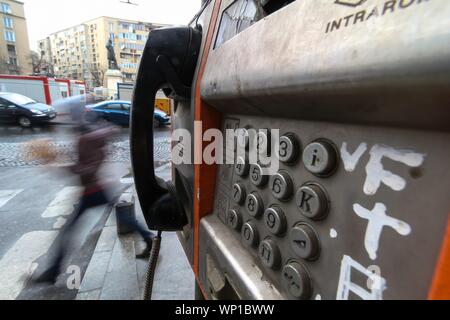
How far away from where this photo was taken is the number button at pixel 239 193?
709 millimetres

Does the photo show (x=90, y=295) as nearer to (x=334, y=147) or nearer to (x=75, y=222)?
(x=75, y=222)

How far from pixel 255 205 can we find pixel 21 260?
2842 millimetres

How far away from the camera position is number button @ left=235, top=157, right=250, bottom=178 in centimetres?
69

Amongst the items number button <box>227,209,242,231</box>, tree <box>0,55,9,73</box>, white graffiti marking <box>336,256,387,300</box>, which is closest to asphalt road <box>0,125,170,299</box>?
number button <box>227,209,242,231</box>

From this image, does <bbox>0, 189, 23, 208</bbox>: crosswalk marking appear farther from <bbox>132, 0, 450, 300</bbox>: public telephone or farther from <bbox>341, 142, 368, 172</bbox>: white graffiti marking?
<bbox>341, 142, 368, 172</bbox>: white graffiti marking

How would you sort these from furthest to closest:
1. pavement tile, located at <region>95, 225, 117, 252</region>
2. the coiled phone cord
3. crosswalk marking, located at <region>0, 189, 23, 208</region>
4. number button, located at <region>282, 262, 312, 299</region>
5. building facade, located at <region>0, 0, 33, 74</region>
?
building facade, located at <region>0, 0, 33, 74</region> → crosswalk marking, located at <region>0, 189, 23, 208</region> → pavement tile, located at <region>95, 225, 117, 252</region> → the coiled phone cord → number button, located at <region>282, 262, 312, 299</region>

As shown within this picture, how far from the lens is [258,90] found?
1.73 feet

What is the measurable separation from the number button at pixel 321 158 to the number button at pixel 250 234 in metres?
0.24

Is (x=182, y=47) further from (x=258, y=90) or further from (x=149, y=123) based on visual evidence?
(x=258, y=90)

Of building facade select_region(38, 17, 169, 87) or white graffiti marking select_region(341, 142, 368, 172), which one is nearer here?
white graffiti marking select_region(341, 142, 368, 172)

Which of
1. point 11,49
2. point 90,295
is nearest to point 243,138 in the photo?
point 90,295

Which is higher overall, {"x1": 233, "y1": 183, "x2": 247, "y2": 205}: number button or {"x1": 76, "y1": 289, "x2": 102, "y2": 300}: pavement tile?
{"x1": 233, "y1": 183, "x2": 247, "y2": 205}: number button

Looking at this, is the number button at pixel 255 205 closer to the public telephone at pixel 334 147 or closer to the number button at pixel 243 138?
the public telephone at pixel 334 147
